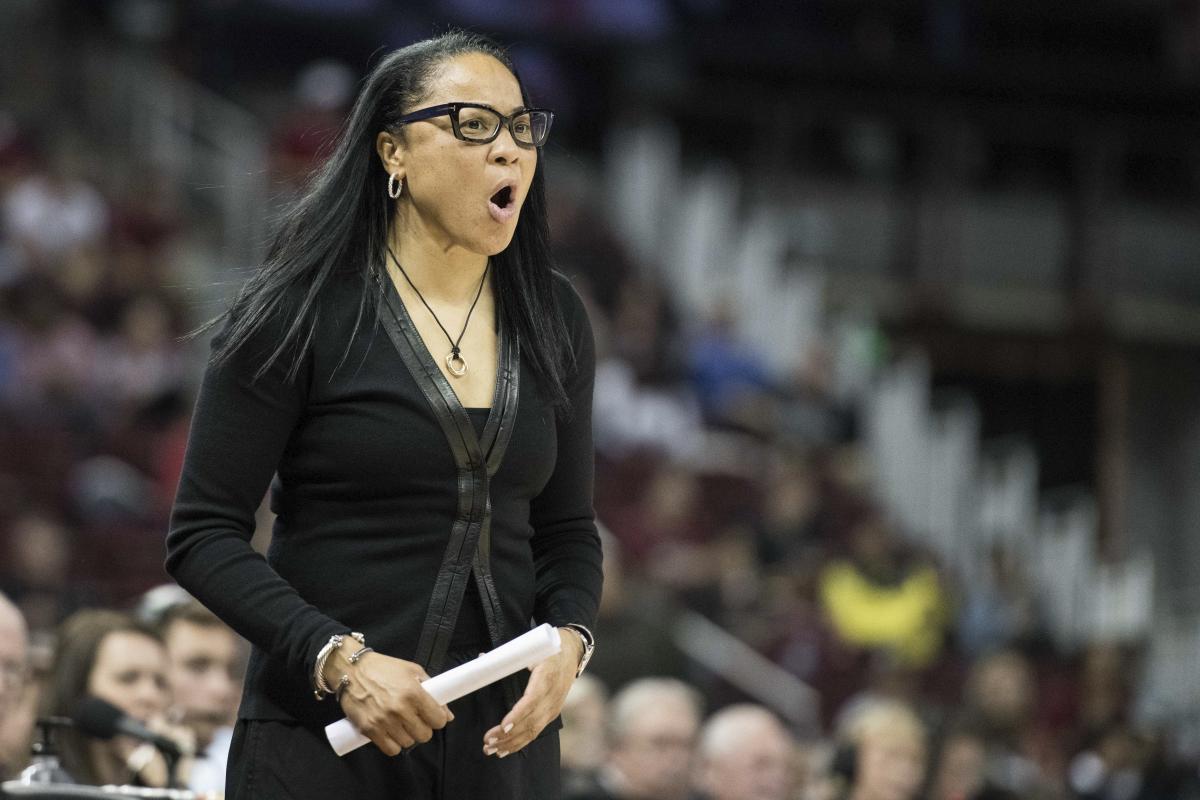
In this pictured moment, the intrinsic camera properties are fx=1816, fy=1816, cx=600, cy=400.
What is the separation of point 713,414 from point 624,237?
8.46ft

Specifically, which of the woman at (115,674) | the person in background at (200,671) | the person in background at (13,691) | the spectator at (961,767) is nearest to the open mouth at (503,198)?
the person in background at (13,691)

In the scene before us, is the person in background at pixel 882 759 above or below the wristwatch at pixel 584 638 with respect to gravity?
below

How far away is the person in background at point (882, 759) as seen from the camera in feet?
16.7

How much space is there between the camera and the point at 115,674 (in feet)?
11.9

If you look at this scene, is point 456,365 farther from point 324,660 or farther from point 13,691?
point 13,691

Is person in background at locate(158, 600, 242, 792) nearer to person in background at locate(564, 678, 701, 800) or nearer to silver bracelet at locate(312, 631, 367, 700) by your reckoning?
person in background at locate(564, 678, 701, 800)

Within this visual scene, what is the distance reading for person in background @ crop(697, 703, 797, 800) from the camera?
4949mm

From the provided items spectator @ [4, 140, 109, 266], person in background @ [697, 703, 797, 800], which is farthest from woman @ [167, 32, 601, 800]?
spectator @ [4, 140, 109, 266]

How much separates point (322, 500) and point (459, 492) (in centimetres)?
16

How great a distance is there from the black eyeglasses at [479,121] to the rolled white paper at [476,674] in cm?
57

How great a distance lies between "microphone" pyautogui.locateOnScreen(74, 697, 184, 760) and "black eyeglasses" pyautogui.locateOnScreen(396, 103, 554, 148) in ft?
3.85

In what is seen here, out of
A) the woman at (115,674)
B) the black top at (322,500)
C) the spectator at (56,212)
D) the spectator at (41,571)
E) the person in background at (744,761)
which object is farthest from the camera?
the spectator at (56,212)

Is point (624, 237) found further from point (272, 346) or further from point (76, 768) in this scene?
point (272, 346)

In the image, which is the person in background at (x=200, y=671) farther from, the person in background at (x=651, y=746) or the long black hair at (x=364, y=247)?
the long black hair at (x=364, y=247)
